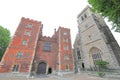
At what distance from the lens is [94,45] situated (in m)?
19.3

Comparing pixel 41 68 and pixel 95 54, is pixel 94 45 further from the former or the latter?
pixel 41 68

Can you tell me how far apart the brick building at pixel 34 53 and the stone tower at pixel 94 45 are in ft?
12.8

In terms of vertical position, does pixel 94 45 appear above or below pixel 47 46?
below

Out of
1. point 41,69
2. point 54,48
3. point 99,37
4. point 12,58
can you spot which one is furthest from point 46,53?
point 99,37

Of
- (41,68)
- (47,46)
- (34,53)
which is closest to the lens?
(34,53)

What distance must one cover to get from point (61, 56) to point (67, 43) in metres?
4.97

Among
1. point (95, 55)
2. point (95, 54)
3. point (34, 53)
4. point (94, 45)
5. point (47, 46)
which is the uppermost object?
point (47, 46)

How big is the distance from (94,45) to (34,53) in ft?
49.3

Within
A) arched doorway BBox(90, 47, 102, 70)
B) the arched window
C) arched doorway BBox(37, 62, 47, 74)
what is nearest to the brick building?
arched doorway BBox(37, 62, 47, 74)

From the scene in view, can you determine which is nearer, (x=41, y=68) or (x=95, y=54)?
(x=95, y=54)

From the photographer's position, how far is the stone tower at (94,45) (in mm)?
16122

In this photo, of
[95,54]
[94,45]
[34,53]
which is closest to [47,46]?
[34,53]

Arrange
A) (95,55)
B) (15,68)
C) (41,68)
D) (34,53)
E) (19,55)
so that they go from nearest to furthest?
1. (15,68)
2. (19,55)
3. (34,53)
4. (95,55)
5. (41,68)

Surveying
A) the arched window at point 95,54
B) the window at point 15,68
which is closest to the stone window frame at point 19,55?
the window at point 15,68
